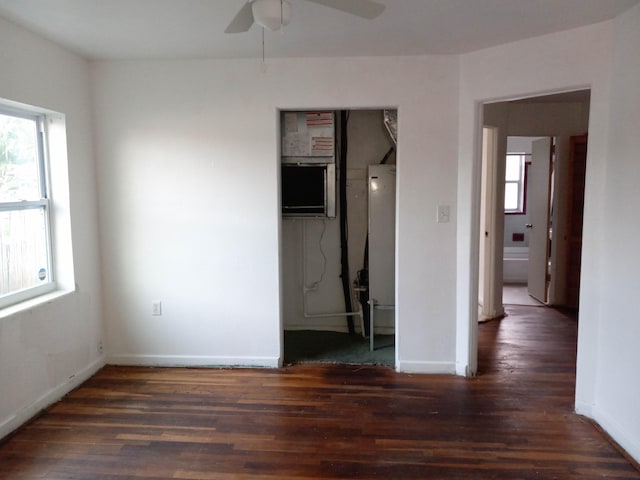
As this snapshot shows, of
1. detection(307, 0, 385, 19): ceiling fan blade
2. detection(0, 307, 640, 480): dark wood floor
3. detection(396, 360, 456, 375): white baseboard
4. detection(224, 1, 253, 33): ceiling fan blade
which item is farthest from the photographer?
detection(396, 360, 456, 375): white baseboard

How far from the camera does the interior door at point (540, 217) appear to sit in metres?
5.28

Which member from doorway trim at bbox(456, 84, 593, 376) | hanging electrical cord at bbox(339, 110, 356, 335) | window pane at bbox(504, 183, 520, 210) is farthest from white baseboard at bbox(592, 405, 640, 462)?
window pane at bbox(504, 183, 520, 210)

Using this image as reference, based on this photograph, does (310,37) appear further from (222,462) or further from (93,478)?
(93,478)

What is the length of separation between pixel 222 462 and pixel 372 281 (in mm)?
2115

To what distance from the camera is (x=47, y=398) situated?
2893mm

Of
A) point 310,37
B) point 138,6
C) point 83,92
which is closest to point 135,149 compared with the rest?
point 83,92

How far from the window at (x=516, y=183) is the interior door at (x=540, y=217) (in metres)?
2.39

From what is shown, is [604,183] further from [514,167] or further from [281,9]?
[514,167]

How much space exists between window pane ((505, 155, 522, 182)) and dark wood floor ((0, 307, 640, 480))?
200 inches

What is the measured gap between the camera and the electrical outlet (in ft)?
11.5

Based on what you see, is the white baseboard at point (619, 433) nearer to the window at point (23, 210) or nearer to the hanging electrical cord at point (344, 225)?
the hanging electrical cord at point (344, 225)

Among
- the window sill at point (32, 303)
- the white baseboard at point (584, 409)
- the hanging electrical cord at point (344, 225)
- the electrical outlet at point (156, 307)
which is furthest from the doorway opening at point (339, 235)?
the window sill at point (32, 303)

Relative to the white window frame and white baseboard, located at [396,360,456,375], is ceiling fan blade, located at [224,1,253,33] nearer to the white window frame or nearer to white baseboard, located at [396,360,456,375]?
white baseboard, located at [396,360,456,375]

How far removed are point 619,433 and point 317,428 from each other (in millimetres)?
1677
